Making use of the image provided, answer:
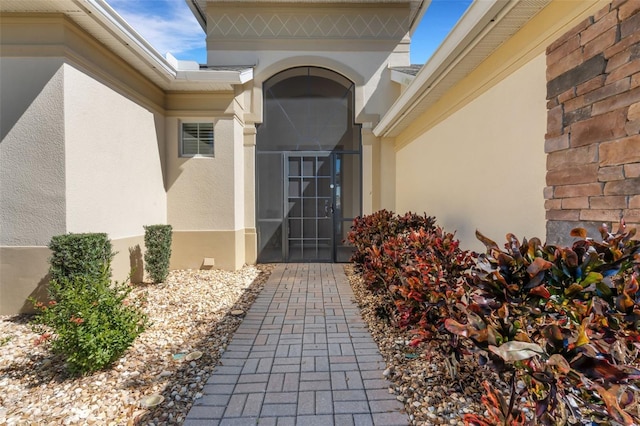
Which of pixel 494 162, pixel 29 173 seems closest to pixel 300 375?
pixel 494 162

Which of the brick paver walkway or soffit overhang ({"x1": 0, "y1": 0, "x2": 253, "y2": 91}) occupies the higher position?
soffit overhang ({"x1": 0, "y1": 0, "x2": 253, "y2": 91})

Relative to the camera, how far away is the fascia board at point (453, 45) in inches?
117

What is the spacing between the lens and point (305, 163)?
8.03 m

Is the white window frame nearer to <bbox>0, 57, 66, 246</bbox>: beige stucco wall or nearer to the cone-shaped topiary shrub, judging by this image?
the cone-shaped topiary shrub

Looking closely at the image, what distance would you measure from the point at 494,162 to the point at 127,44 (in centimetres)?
538

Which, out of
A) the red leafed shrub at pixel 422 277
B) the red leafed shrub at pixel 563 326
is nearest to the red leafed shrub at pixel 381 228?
the red leafed shrub at pixel 422 277

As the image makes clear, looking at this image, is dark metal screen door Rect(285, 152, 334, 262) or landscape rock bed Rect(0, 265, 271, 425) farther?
dark metal screen door Rect(285, 152, 334, 262)

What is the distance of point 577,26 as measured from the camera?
250cm

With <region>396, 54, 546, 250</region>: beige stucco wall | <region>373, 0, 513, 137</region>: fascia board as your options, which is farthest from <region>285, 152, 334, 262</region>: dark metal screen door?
<region>396, 54, 546, 250</region>: beige stucco wall

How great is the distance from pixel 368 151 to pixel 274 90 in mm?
2756

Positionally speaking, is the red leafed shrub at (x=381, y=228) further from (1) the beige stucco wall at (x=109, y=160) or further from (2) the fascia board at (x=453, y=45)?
(1) the beige stucco wall at (x=109, y=160)

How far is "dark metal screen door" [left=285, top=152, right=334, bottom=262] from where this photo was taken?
803 centimetres

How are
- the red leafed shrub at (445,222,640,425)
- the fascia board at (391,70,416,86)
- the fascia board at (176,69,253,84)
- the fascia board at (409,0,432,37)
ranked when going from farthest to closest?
the fascia board at (409,0,432,37) < the fascia board at (391,70,416,86) < the fascia board at (176,69,253,84) < the red leafed shrub at (445,222,640,425)

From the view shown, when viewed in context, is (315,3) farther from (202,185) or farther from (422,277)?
(422,277)
